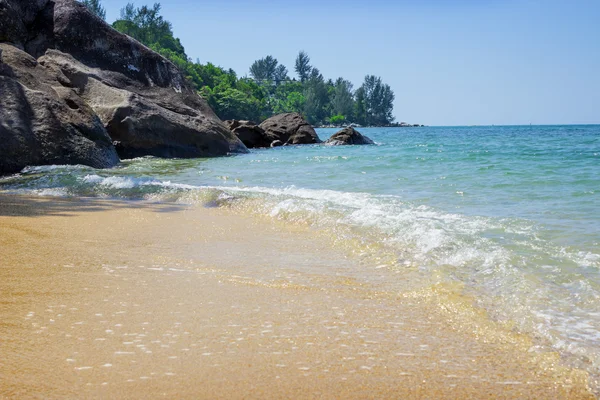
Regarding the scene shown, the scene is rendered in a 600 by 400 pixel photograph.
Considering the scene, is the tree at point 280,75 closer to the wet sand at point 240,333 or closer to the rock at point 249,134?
the rock at point 249,134

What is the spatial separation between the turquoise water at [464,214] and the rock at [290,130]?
53.0 ft

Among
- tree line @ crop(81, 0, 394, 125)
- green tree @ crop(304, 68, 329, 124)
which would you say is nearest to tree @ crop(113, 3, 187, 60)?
tree line @ crop(81, 0, 394, 125)

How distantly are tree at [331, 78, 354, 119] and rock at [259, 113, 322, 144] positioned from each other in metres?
98.5

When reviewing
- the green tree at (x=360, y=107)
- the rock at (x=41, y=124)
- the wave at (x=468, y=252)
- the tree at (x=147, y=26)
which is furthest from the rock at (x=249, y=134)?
the green tree at (x=360, y=107)

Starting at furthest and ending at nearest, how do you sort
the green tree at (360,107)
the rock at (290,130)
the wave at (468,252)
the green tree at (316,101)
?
the green tree at (360,107) → the green tree at (316,101) → the rock at (290,130) → the wave at (468,252)

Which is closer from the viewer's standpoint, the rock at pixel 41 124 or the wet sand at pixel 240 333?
the wet sand at pixel 240 333

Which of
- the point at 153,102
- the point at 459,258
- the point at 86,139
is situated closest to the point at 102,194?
the point at 86,139

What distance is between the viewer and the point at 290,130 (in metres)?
31.9

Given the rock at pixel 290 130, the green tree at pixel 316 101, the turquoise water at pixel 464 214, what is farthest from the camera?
the green tree at pixel 316 101

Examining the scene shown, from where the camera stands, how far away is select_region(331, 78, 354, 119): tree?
5103 inches

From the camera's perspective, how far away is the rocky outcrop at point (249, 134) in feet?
90.9

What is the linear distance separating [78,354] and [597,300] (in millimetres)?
2928

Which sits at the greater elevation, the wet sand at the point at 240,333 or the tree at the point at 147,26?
the tree at the point at 147,26

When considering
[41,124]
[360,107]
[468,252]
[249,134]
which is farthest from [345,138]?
[360,107]
